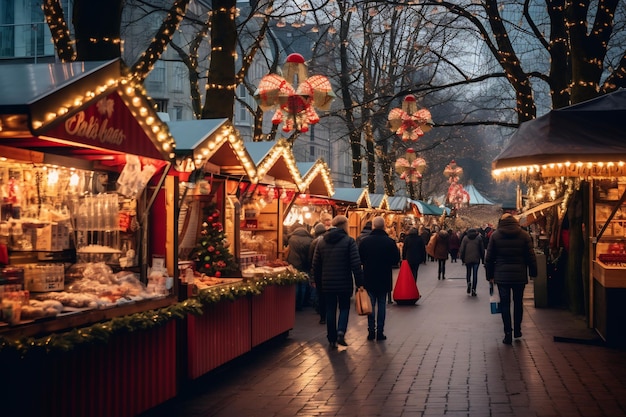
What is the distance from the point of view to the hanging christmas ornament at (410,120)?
844 inches

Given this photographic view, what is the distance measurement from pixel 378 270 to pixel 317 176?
6.71 meters

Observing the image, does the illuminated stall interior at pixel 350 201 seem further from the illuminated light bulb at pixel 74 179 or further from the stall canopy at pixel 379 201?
the illuminated light bulb at pixel 74 179

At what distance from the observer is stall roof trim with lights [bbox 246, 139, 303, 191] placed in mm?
14289

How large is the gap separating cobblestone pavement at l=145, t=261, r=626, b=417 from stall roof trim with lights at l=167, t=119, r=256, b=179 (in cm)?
257

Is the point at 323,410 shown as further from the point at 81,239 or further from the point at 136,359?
the point at 81,239

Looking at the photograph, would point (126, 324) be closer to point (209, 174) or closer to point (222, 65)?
point (209, 174)

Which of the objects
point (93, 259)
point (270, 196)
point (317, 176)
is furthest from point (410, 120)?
point (93, 259)

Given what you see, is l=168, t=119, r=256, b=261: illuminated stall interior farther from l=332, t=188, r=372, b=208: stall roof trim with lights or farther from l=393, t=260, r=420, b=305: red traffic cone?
l=332, t=188, r=372, b=208: stall roof trim with lights

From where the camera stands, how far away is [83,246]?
9.18m

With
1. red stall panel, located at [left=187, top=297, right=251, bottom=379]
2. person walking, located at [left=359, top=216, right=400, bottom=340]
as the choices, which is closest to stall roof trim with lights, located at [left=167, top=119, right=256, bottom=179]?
red stall panel, located at [left=187, top=297, right=251, bottom=379]

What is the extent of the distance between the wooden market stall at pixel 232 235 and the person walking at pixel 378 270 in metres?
1.22

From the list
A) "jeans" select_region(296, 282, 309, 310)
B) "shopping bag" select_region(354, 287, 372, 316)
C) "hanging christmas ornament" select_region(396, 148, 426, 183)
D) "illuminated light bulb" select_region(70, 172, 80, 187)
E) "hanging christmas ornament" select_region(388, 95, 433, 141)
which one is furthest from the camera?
"hanging christmas ornament" select_region(396, 148, 426, 183)

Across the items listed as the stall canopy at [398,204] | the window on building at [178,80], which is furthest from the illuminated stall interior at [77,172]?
the window on building at [178,80]

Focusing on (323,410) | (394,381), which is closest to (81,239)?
(323,410)
